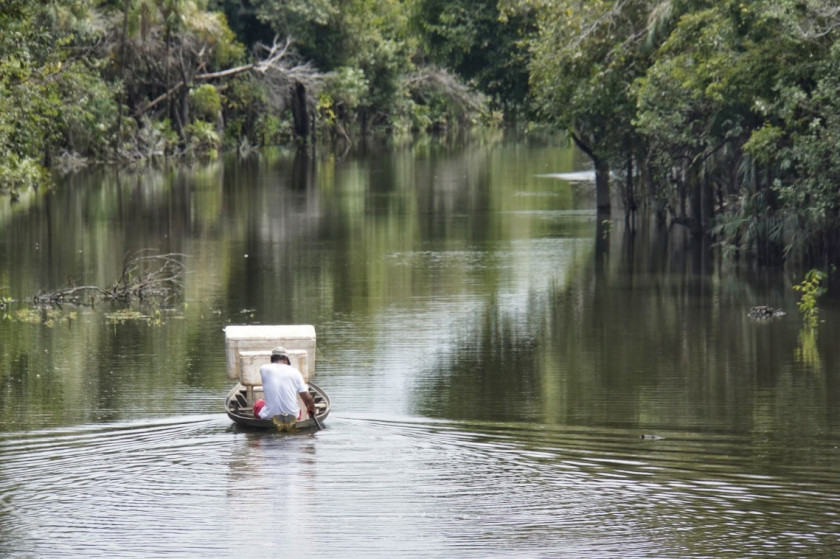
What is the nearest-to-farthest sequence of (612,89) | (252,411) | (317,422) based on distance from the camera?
1. (317,422)
2. (252,411)
3. (612,89)

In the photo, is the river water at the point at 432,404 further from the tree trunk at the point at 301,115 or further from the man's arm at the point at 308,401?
the tree trunk at the point at 301,115

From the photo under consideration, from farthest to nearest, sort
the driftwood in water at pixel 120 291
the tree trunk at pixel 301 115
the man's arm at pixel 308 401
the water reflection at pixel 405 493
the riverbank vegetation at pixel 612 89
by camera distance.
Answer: the tree trunk at pixel 301 115 < the driftwood in water at pixel 120 291 < the riverbank vegetation at pixel 612 89 < the man's arm at pixel 308 401 < the water reflection at pixel 405 493

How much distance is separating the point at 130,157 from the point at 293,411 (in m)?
51.1

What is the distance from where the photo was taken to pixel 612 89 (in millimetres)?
33312

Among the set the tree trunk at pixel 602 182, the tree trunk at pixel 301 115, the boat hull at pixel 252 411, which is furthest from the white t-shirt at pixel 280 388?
the tree trunk at pixel 301 115

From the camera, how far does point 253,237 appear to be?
123ft

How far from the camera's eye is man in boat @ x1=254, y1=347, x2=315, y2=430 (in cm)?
1541

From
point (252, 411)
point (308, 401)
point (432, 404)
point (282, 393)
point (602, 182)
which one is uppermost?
point (602, 182)

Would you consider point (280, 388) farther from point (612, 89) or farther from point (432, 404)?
point (612, 89)

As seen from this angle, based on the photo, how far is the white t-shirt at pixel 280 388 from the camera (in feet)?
50.5

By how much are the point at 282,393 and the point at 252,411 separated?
0.82m

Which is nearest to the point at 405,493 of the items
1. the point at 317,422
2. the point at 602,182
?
the point at 317,422

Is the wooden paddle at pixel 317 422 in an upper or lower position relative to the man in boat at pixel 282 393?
lower

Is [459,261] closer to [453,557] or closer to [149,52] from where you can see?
[453,557]
